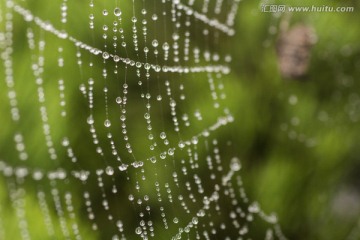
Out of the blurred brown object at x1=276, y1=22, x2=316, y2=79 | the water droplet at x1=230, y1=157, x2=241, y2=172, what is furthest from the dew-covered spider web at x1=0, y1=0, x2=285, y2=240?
the blurred brown object at x1=276, y1=22, x2=316, y2=79

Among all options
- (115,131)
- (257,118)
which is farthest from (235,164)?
(115,131)

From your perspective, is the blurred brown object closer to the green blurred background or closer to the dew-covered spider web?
the green blurred background

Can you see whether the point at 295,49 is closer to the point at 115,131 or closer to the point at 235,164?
the point at 235,164

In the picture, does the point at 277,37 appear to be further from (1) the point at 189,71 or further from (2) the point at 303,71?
(1) the point at 189,71

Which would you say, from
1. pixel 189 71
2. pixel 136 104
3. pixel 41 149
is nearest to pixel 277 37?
pixel 189 71

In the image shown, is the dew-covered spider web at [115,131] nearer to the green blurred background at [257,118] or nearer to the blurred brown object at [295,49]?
the green blurred background at [257,118]

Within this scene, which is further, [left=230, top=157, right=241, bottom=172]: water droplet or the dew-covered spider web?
[left=230, top=157, right=241, bottom=172]: water droplet
